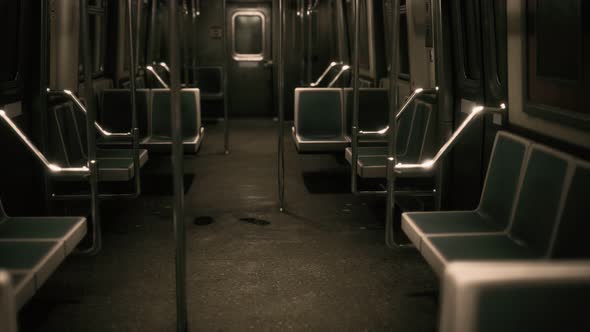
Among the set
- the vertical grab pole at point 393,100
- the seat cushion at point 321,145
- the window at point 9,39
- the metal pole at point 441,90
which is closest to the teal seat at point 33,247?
the window at point 9,39

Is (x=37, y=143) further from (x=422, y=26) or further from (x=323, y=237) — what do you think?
(x=422, y=26)

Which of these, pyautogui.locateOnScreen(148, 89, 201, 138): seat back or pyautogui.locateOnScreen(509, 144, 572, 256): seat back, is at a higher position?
pyautogui.locateOnScreen(148, 89, 201, 138): seat back

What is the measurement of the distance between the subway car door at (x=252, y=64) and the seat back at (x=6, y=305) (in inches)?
384

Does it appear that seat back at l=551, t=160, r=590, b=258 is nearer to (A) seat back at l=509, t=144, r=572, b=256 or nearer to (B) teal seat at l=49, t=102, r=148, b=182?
(A) seat back at l=509, t=144, r=572, b=256

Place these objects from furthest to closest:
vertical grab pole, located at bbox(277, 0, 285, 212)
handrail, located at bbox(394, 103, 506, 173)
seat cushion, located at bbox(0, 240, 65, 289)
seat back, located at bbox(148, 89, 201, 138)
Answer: seat back, located at bbox(148, 89, 201, 138)
vertical grab pole, located at bbox(277, 0, 285, 212)
handrail, located at bbox(394, 103, 506, 173)
seat cushion, located at bbox(0, 240, 65, 289)

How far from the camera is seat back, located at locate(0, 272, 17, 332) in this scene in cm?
137

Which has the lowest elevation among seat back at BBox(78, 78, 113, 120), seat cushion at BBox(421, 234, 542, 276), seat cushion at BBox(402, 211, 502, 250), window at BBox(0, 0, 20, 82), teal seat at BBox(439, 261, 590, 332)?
seat cushion at BBox(421, 234, 542, 276)

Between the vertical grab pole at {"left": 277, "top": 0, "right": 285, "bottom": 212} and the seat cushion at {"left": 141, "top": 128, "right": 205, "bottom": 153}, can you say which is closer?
the vertical grab pole at {"left": 277, "top": 0, "right": 285, "bottom": 212}

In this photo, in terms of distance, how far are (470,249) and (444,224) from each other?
0.39 m

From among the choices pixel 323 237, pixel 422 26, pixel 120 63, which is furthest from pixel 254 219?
pixel 120 63

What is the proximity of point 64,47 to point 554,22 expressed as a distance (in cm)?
356

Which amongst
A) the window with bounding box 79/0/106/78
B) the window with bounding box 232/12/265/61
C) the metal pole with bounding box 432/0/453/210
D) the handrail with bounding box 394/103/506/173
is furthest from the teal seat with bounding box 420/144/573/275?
the window with bounding box 232/12/265/61

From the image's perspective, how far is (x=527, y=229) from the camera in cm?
286

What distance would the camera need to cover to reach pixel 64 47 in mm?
4789
